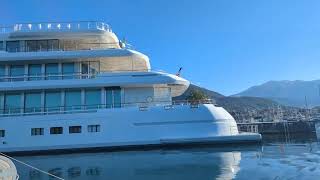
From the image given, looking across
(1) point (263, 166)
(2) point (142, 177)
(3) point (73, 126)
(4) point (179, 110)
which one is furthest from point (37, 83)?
(1) point (263, 166)

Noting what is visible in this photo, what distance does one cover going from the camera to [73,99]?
21203 mm

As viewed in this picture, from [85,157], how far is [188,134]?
17.1 feet

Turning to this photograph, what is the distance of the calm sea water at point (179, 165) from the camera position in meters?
11.7

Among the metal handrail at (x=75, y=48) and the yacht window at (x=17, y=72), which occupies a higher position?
the metal handrail at (x=75, y=48)

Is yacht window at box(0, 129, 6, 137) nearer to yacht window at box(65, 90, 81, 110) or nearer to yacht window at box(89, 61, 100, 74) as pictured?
yacht window at box(65, 90, 81, 110)

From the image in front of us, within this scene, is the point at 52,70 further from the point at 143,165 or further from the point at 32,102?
the point at 143,165

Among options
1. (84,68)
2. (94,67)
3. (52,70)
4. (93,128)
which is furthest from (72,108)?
(94,67)

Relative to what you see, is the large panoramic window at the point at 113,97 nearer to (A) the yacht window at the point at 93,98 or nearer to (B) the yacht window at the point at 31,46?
(A) the yacht window at the point at 93,98

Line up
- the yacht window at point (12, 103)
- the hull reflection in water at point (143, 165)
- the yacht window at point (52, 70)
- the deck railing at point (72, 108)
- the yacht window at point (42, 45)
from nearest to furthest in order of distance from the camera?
the hull reflection in water at point (143, 165)
the deck railing at point (72, 108)
the yacht window at point (12, 103)
the yacht window at point (52, 70)
the yacht window at point (42, 45)

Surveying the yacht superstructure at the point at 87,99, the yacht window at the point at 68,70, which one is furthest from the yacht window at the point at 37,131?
the yacht window at the point at 68,70

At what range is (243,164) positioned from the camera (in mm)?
13648

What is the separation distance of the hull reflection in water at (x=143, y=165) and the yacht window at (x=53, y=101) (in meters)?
3.06

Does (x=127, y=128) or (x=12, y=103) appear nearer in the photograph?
(x=127, y=128)

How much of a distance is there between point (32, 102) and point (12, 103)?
3.70 feet
